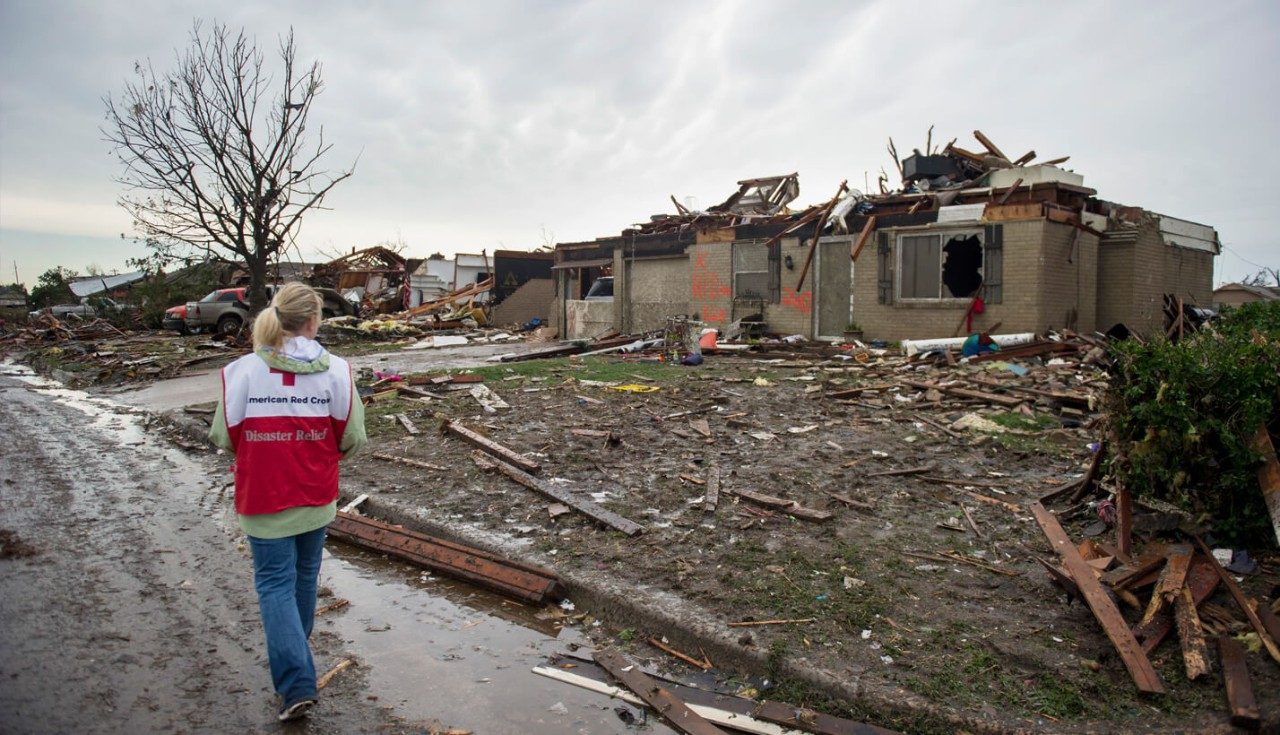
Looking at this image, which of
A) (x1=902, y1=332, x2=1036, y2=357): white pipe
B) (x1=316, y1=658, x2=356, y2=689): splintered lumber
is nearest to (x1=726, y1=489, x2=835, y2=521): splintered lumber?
(x1=316, y1=658, x2=356, y2=689): splintered lumber

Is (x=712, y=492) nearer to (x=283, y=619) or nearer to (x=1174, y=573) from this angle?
(x=1174, y=573)

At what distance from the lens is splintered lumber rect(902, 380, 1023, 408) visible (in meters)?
10.1

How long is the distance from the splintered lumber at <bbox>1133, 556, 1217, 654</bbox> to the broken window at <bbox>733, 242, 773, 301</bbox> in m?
16.8

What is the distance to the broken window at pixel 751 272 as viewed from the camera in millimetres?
20641

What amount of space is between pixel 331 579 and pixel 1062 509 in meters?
5.25

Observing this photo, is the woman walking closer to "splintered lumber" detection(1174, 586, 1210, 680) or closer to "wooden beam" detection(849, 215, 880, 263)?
"splintered lumber" detection(1174, 586, 1210, 680)

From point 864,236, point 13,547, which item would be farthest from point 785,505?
point 864,236

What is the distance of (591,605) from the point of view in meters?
4.55

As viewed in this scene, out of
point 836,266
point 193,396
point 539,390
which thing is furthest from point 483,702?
point 836,266

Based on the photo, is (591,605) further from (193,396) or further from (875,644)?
(193,396)

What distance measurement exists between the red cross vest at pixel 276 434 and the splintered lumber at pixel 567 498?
2.51m

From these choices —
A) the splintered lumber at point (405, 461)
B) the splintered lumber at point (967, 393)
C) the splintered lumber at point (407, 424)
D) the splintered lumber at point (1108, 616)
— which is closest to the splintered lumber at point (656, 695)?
the splintered lumber at point (1108, 616)

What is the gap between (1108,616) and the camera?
3.68m

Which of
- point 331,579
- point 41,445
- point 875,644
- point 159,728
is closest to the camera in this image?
point 159,728
